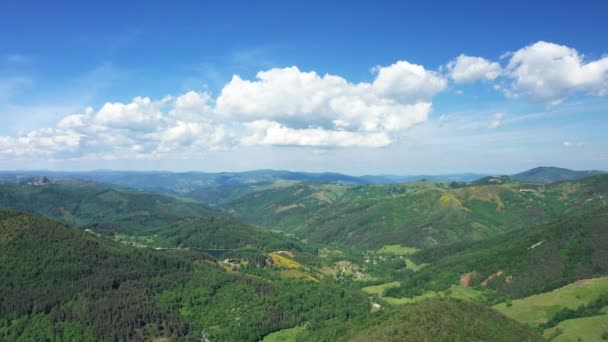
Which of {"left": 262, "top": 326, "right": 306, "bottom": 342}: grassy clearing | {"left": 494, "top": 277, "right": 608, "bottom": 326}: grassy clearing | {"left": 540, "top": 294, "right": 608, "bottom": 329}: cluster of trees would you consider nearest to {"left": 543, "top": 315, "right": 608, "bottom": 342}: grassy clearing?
{"left": 540, "top": 294, "right": 608, "bottom": 329}: cluster of trees

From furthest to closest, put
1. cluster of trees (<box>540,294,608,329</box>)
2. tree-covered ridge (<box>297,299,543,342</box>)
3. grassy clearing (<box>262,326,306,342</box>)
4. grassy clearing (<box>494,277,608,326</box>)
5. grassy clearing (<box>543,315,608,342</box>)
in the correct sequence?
grassy clearing (<box>494,277,608,326</box>), grassy clearing (<box>262,326,306,342</box>), cluster of trees (<box>540,294,608,329</box>), grassy clearing (<box>543,315,608,342</box>), tree-covered ridge (<box>297,299,543,342</box>)

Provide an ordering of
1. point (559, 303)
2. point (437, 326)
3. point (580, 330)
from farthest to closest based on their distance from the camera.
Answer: point (559, 303), point (580, 330), point (437, 326)

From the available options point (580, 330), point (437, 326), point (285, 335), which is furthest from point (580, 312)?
point (285, 335)

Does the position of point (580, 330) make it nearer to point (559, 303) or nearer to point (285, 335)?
point (559, 303)

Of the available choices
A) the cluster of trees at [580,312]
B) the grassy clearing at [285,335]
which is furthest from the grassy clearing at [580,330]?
the grassy clearing at [285,335]

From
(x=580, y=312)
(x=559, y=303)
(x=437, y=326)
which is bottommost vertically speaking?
(x=559, y=303)

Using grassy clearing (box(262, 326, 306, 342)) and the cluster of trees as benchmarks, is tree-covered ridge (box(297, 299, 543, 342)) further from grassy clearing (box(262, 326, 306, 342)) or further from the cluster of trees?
the cluster of trees
